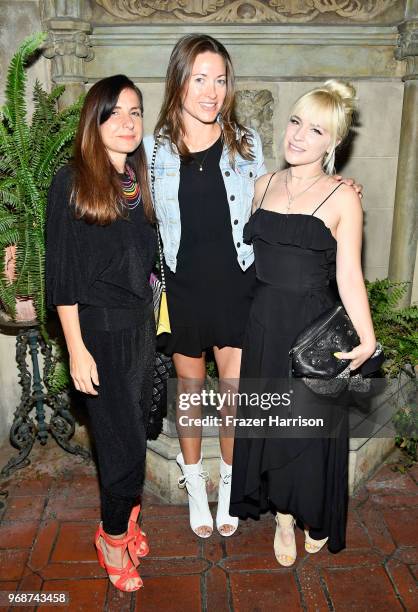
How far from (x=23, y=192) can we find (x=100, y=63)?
1300 mm

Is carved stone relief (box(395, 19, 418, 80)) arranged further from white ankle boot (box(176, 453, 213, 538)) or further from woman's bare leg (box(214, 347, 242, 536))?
white ankle boot (box(176, 453, 213, 538))

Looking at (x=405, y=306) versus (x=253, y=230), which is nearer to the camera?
(x=253, y=230)

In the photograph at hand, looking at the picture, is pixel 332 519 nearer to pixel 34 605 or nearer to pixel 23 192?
pixel 34 605

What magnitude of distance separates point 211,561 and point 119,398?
1249 millimetres

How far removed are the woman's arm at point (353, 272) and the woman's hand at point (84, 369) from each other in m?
1.14

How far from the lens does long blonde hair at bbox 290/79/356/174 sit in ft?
8.61

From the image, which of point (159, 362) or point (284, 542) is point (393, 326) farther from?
point (159, 362)

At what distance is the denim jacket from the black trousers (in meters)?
0.42

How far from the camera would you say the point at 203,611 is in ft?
9.66

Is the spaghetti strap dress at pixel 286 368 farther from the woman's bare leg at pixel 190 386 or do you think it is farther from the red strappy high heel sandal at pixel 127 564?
the red strappy high heel sandal at pixel 127 564

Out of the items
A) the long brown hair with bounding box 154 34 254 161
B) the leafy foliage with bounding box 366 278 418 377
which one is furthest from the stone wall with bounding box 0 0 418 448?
the long brown hair with bounding box 154 34 254 161

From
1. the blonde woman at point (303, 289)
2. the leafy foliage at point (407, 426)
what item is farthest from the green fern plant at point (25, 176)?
the leafy foliage at point (407, 426)

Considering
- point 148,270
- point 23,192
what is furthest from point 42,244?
point 148,270

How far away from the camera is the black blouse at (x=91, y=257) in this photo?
2.42m
